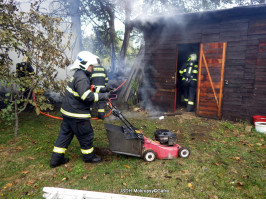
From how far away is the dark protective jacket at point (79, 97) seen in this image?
3.38m

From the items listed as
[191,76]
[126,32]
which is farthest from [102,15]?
[191,76]

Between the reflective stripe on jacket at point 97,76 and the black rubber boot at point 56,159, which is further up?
the reflective stripe on jacket at point 97,76

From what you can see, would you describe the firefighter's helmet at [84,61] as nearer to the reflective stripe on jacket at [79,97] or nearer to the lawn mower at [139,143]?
the reflective stripe on jacket at [79,97]

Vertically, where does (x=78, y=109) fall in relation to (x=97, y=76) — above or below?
below

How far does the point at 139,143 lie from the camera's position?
368 centimetres

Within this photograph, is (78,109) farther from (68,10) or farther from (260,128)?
(68,10)

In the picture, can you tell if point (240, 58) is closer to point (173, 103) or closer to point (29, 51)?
point (173, 103)

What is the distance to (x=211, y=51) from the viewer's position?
6.81 meters

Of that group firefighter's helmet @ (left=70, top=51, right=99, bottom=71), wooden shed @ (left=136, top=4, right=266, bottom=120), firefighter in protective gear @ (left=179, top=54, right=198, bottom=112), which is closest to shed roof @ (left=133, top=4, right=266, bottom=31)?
wooden shed @ (left=136, top=4, right=266, bottom=120)

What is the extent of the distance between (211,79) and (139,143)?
458 centimetres

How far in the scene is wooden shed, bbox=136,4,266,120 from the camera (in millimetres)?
6086

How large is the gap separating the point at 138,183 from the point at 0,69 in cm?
450

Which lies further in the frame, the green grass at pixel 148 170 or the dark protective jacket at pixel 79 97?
the dark protective jacket at pixel 79 97

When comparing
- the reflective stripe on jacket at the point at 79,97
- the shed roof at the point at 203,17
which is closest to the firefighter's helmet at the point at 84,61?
the reflective stripe on jacket at the point at 79,97
